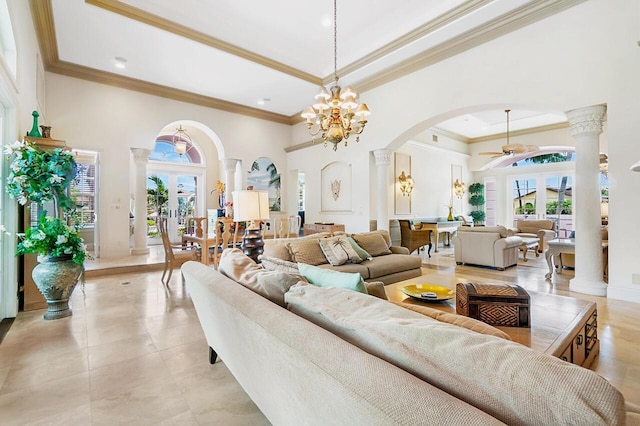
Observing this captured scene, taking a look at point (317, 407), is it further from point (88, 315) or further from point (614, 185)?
point (614, 185)

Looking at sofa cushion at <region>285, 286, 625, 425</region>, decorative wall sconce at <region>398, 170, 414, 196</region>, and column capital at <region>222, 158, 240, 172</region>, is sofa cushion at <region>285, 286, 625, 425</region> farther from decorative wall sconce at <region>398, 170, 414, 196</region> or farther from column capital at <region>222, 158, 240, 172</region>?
decorative wall sconce at <region>398, 170, 414, 196</region>

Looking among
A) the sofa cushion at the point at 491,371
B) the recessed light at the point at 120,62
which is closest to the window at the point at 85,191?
the recessed light at the point at 120,62

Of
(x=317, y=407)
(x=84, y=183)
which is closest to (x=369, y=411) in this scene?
(x=317, y=407)

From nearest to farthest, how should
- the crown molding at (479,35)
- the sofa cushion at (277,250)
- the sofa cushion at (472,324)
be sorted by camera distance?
1. the sofa cushion at (472,324)
2. the sofa cushion at (277,250)
3. the crown molding at (479,35)

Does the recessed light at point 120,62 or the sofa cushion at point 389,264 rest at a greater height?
the recessed light at point 120,62

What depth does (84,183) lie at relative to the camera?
709 cm

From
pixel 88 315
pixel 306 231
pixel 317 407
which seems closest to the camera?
pixel 317 407

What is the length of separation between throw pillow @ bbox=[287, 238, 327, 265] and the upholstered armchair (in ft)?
18.9

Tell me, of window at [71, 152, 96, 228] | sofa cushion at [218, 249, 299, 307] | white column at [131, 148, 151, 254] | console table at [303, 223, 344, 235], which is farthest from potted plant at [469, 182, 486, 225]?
window at [71, 152, 96, 228]

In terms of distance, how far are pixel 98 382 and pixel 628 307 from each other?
17.1 feet

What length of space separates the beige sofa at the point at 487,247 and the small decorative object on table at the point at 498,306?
162 inches

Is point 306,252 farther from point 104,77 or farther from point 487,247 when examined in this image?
point 104,77

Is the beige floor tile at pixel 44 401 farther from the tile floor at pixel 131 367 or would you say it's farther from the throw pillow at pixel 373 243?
the throw pillow at pixel 373 243

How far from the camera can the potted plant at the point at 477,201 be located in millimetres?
10453
